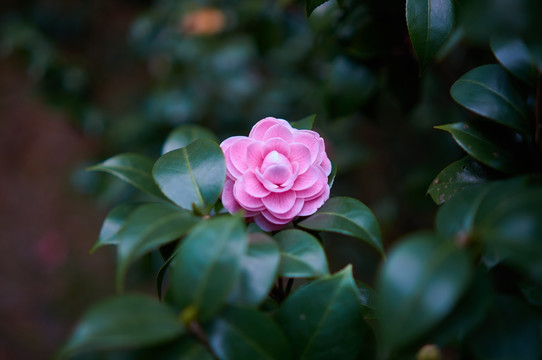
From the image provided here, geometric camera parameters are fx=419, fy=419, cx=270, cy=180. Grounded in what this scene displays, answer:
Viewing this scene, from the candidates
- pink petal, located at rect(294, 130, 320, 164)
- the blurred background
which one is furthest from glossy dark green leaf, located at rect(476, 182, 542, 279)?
pink petal, located at rect(294, 130, 320, 164)

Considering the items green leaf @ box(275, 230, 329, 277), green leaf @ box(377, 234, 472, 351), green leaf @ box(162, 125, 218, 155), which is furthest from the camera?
green leaf @ box(162, 125, 218, 155)

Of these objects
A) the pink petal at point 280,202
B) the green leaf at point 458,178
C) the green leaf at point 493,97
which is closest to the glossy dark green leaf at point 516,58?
the green leaf at point 493,97

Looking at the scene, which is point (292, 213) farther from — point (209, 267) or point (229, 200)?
point (209, 267)

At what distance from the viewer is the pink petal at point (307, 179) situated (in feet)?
1.89

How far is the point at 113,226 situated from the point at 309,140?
0.99ft

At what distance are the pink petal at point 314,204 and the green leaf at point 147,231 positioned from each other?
161mm

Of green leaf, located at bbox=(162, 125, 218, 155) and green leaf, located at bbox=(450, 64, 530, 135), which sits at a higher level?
green leaf, located at bbox=(450, 64, 530, 135)

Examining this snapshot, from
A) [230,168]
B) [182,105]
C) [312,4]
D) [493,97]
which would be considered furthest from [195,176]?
[182,105]

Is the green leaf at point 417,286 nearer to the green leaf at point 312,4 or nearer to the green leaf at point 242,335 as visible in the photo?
the green leaf at point 242,335

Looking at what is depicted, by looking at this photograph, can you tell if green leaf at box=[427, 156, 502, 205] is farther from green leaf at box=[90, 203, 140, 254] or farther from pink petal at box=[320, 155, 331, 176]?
green leaf at box=[90, 203, 140, 254]

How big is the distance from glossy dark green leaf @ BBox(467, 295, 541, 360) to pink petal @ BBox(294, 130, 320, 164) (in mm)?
284

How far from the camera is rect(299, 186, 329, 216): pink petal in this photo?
0.57 m

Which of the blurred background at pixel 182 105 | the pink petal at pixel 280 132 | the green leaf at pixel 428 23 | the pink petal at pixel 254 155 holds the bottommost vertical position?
the blurred background at pixel 182 105

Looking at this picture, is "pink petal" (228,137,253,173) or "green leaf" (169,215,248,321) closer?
"green leaf" (169,215,248,321)
